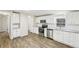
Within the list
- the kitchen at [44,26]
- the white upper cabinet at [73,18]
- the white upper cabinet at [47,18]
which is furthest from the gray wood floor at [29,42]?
the white upper cabinet at [73,18]

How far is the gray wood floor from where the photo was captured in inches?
85.1

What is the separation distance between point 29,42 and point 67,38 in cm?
79

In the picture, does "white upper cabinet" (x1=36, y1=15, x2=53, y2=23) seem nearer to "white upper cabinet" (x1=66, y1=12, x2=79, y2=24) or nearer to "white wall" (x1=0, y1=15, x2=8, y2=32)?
"white upper cabinet" (x1=66, y1=12, x2=79, y2=24)

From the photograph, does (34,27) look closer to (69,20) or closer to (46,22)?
(46,22)

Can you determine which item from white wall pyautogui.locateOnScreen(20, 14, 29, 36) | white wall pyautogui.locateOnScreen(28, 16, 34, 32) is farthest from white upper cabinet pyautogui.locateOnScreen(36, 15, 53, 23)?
white wall pyautogui.locateOnScreen(20, 14, 29, 36)

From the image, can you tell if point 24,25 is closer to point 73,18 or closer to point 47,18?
point 47,18

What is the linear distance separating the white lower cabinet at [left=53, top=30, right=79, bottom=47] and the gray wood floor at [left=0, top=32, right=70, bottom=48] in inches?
3.6

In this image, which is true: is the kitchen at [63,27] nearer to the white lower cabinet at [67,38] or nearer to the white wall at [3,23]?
the white lower cabinet at [67,38]

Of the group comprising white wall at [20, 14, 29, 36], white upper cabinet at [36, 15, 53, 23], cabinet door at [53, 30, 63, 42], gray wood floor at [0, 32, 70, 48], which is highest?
white upper cabinet at [36, 15, 53, 23]

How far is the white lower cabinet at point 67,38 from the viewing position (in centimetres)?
212

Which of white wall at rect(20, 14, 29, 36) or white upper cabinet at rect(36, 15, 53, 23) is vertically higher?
white upper cabinet at rect(36, 15, 53, 23)

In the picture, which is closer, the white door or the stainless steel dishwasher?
the white door
